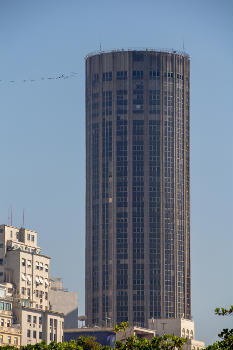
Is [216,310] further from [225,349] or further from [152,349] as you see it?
[152,349]

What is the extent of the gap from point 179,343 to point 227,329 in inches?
515

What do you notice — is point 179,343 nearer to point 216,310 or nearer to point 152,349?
point 152,349

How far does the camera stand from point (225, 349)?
182750 millimetres

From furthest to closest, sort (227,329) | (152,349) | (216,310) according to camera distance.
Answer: (152,349) → (227,329) → (216,310)

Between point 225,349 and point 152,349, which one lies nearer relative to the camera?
point 225,349

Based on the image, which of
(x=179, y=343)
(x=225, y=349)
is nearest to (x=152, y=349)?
(x=179, y=343)

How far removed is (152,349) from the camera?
7859 inches

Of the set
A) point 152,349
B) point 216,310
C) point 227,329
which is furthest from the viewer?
point 152,349

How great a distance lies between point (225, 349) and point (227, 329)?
2.80 m

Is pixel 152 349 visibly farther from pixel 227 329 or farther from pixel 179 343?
pixel 227 329

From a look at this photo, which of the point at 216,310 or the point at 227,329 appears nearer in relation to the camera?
the point at 216,310

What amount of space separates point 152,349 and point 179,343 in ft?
22.4

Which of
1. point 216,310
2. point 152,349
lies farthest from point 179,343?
point 216,310

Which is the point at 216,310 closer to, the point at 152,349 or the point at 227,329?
the point at 227,329
